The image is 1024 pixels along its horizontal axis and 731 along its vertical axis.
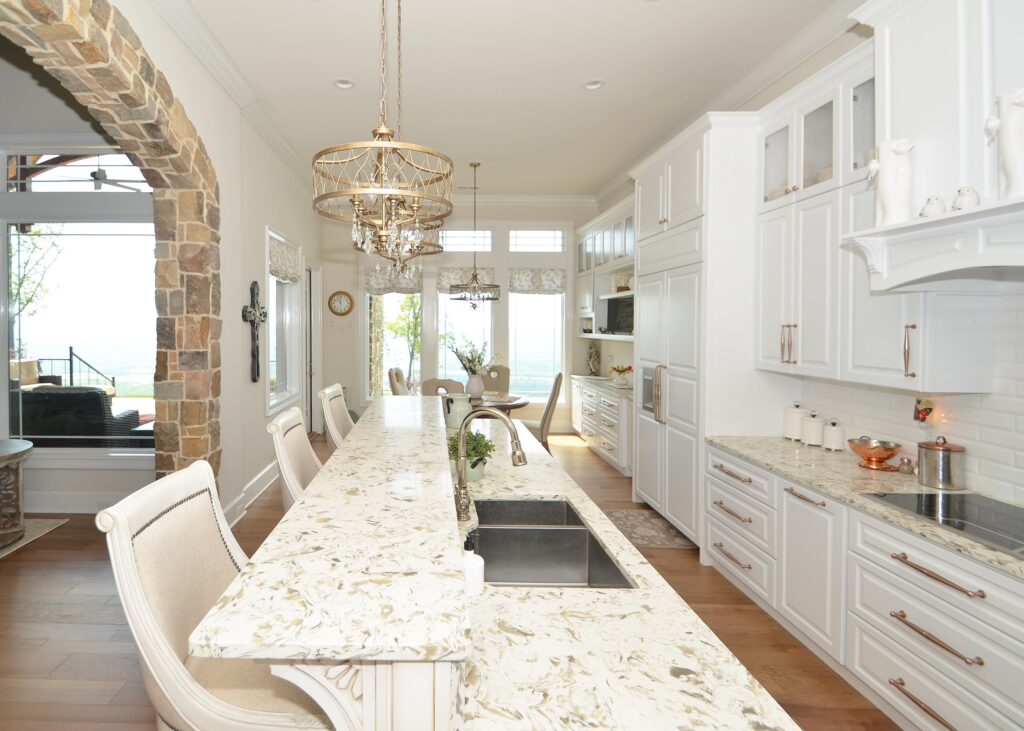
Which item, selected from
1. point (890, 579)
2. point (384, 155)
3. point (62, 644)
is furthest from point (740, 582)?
point (62, 644)

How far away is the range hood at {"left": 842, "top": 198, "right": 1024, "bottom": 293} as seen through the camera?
1.75 metres

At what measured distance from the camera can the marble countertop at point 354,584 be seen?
0.82 m

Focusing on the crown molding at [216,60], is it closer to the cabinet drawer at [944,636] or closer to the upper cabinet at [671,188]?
the upper cabinet at [671,188]

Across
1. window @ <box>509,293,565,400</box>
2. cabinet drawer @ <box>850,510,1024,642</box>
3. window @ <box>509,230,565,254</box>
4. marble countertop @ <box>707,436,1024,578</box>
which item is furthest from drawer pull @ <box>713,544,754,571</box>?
window @ <box>509,230,565,254</box>

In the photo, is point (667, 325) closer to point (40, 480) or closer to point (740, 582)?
point (740, 582)

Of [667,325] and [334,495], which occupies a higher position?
[667,325]

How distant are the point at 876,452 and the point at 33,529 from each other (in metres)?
5.23

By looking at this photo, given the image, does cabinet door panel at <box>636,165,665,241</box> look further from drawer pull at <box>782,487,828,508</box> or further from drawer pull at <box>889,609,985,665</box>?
drawer pull at <box>889,609,985,665</box>

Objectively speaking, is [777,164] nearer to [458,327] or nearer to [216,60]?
[216,60]

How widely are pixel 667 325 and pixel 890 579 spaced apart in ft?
7.59

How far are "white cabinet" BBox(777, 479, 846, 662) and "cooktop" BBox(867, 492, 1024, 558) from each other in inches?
9.4

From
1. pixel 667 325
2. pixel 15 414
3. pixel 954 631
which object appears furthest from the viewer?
pixel 15 414

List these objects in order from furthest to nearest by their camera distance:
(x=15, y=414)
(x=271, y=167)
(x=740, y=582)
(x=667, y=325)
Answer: (x=271, y=167), (x=15, y=414), (x=667, y=325), (x=740, y=582)

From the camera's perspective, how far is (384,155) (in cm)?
197
